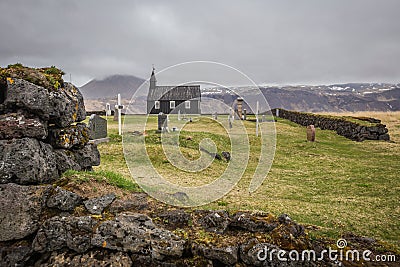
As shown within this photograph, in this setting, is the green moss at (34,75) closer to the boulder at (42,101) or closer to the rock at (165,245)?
the boulder at (42,101)

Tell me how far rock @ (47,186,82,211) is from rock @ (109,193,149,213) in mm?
726

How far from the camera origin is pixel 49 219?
18.0 ft

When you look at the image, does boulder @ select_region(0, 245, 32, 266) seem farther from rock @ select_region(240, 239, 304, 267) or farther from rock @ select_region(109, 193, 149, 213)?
rock @ select_region(240, 239, 304, 267)

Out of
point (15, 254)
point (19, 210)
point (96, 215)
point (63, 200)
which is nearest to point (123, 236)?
point (96, 215)

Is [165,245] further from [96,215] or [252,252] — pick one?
[96,215]

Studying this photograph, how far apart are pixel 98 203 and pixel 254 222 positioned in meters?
3.15

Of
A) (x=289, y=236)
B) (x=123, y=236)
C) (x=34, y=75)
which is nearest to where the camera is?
(x=289, y=236)

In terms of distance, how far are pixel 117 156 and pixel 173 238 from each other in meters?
10.9

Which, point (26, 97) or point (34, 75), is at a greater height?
point (34, 75)

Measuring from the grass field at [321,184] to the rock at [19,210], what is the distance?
2.43m

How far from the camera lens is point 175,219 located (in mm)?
5875

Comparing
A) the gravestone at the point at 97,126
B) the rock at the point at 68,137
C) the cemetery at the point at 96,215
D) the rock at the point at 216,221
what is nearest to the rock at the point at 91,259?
the cemetery at the point at 96,215

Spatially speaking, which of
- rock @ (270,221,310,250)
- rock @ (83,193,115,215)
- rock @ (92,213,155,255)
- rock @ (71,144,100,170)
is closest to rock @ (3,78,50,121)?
rock @ (71,144,100,170)

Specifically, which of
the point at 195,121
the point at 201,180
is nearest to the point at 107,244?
the point at 201,180
